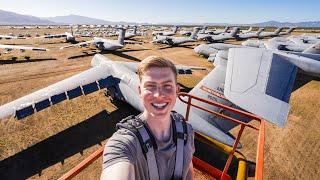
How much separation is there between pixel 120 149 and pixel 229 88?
5995 millimetres

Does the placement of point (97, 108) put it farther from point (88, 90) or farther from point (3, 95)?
point (3, 95)

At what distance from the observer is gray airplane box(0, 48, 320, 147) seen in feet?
20.9

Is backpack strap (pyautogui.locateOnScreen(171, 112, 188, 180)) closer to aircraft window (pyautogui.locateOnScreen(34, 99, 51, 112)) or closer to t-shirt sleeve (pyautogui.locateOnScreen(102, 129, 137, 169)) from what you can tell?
t-shirt sleeve (pyautogui.locateOnScreen(102, 129, 137, 169))

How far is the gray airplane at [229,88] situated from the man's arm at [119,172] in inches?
139

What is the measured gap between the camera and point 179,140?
13.2 ft

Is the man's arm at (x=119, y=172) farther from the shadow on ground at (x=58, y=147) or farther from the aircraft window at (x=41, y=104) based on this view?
the aircraft window at (x=41, y=104)

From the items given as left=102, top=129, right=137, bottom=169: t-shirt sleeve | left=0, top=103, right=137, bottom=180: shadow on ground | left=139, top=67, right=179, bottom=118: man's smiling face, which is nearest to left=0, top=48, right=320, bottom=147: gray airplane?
left=0, top=103, right=137, bottom=180: shadow on ground

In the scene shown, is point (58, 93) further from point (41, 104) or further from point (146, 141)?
point (146, 141)

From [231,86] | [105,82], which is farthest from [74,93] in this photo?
[231,86]

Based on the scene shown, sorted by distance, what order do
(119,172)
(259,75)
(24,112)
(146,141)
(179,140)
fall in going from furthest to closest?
(24,112), (259,75), (179,140), (146,141), (119,172)

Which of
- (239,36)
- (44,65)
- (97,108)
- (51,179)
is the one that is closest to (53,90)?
(97,108)

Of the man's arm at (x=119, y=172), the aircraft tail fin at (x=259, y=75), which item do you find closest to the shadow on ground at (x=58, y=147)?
the aircraft tail fin at (x=259, y=75)

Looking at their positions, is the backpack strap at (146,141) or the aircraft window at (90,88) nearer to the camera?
the backpack strap at (146,141)

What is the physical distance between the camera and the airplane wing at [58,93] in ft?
52.4
